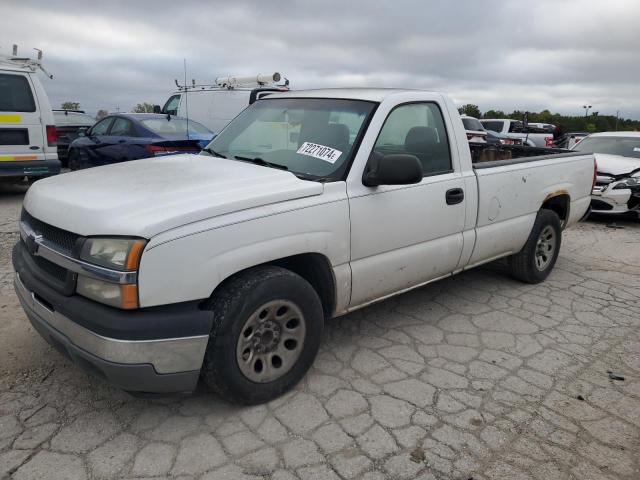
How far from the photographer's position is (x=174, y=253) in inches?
97.3

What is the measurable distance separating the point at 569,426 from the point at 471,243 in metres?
1.63

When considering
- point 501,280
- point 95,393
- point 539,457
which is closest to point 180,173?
point 95,393

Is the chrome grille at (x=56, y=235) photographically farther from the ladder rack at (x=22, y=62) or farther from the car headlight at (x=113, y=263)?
the ladder rack at (x=22, y=62)

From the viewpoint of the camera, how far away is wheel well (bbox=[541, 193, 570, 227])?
526 centimetres

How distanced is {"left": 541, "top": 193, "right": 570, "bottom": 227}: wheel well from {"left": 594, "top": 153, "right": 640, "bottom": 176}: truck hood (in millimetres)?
4076

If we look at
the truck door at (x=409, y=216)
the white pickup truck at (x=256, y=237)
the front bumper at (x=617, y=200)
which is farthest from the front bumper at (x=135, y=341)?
the front bumper at (x=617, y=200)

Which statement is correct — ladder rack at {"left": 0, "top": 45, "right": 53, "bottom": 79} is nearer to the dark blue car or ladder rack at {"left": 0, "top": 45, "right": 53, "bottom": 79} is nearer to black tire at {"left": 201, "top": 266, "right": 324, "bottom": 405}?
the dark blue car

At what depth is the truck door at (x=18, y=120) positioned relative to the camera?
805 cm

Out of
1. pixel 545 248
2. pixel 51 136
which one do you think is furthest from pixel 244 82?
pixel 545 248

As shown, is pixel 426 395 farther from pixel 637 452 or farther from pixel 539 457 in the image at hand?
pixel 637 452

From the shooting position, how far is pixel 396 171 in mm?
3156

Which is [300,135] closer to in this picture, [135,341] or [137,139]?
[135,341]

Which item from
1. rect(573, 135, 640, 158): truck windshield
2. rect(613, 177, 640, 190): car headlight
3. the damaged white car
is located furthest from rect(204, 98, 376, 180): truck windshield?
rect(573, 135, 640, 158): truck windshield

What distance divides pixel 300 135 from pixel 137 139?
19.5 feet
